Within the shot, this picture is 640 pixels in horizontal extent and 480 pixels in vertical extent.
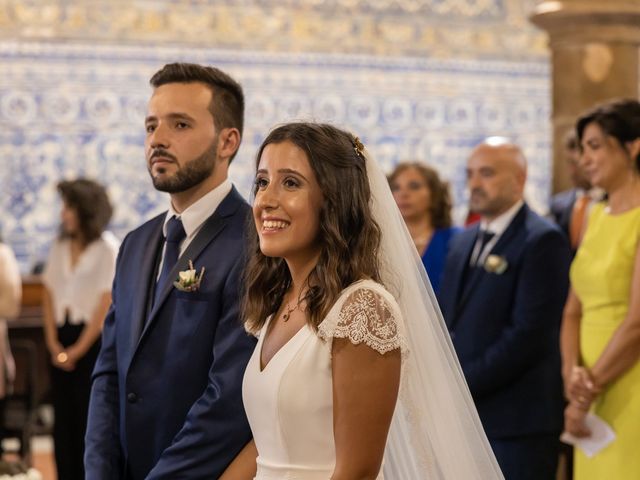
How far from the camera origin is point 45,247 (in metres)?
9.91

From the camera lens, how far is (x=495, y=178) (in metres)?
5.12

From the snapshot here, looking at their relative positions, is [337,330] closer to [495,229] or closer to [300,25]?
[495,229]

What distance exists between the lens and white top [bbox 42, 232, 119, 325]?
7305 millimetres


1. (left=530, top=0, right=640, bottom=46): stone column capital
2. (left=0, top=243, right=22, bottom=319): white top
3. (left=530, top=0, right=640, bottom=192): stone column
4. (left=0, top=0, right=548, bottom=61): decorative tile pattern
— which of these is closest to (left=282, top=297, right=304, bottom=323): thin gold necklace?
(left=0, top=243, right=22, bottom=319): white top

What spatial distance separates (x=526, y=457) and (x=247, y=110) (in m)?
6.04

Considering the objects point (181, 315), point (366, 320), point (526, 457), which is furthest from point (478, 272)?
point (366, 320)

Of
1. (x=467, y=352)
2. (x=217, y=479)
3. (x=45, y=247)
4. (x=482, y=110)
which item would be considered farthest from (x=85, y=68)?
(x=217, y=479)

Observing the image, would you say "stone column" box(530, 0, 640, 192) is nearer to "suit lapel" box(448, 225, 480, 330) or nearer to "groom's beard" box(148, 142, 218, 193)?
"suit lapel" box(448, 225, 480, 330)

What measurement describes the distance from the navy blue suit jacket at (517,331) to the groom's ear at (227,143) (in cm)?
170

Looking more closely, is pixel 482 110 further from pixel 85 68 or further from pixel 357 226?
pixel 357 226

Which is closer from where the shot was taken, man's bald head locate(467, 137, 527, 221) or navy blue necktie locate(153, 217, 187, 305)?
navy blue necktie locate(153, 217, 187, 305)

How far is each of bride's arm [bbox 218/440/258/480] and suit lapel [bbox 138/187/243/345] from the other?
44 centimetres

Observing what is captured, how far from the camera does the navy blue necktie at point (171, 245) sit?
339cm

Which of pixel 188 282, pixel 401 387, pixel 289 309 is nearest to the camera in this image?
pixel 289 309
